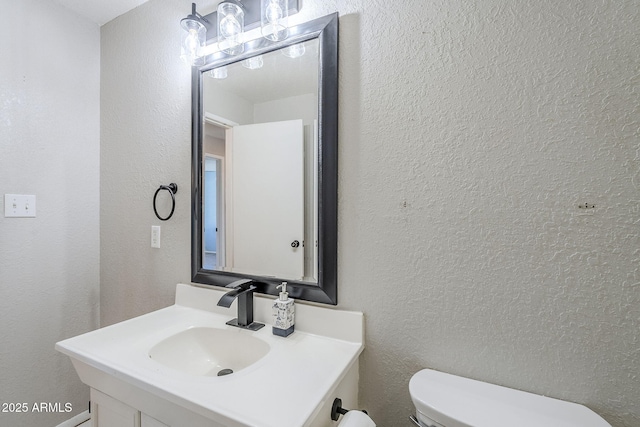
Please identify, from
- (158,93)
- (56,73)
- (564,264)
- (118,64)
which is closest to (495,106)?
(564,264)

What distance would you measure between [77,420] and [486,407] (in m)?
1.99

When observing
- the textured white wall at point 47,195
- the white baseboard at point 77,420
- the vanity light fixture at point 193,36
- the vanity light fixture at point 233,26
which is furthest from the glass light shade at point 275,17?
the white baseboard at point 77,420

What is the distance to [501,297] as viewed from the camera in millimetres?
774

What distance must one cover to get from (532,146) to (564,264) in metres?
0.31

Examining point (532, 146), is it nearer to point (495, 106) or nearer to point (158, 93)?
point (495, 106)

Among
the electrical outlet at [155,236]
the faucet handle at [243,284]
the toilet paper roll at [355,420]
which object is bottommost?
the toilet paper roll at [355,420]

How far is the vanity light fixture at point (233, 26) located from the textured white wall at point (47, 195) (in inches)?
29.2

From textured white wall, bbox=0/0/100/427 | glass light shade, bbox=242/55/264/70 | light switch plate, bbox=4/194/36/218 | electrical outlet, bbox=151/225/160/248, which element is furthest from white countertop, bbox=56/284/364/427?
glass light shade, bbox=242/55/264/70

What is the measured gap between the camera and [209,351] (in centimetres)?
106

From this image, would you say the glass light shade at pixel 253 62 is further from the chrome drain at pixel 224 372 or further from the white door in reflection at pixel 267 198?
the chrome drain at pixel 224 372

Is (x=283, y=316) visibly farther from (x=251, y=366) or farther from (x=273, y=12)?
(x=273, y=12)

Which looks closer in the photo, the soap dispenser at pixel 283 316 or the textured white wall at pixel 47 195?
the soap dispenser at pixel 283 316

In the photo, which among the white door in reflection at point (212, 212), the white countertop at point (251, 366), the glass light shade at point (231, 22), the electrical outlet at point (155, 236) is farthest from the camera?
the electrical outlet at point (155, 236)

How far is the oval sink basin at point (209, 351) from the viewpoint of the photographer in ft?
3.20
